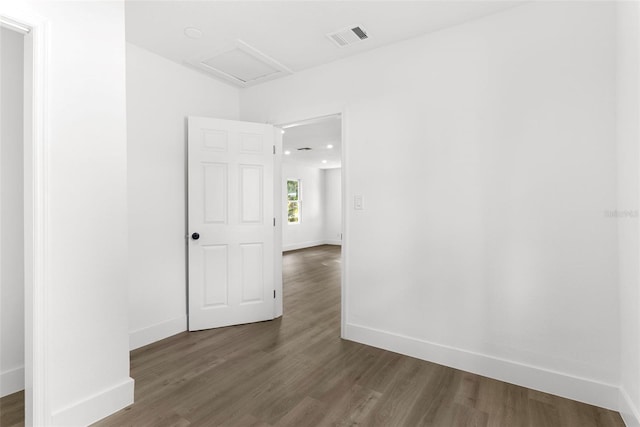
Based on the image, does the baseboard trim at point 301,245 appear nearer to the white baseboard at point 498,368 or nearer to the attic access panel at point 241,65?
the attic access panel at point 241,65

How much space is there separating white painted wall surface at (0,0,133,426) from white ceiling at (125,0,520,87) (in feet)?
1.73

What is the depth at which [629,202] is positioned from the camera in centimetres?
171

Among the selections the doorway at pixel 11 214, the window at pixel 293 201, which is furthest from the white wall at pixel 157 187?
the window at pixel 293 201

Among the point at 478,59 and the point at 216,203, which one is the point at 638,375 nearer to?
the point at 478,59

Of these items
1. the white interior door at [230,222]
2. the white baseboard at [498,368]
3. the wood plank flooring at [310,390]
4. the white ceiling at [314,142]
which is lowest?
the wood plank flooring at [310,390]

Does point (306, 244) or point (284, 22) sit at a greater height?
point (284, 22)

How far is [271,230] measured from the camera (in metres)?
3.48

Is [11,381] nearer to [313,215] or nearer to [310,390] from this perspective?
[310,390]

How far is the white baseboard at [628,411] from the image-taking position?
161cm

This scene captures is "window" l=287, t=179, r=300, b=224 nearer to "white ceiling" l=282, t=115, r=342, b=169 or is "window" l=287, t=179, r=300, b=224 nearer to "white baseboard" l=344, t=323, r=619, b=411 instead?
"white ceiling" l=282, t=115, r=342, b=169

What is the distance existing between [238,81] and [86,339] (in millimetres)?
2831

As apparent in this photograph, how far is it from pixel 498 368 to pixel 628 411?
673 millimetres

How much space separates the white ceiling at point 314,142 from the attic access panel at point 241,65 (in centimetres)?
59

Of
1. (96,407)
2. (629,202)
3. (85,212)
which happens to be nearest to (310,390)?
(96,407)
